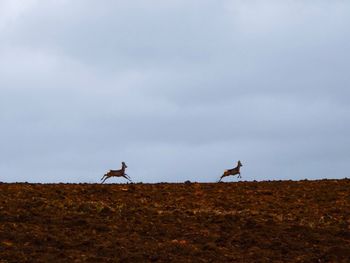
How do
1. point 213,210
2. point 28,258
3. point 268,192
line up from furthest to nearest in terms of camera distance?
point 268,192 < point 213,210 < point 28,258

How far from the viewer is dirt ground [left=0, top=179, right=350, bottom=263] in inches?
1042

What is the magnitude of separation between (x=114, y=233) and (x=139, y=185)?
8.83 m

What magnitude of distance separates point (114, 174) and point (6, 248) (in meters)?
18.5

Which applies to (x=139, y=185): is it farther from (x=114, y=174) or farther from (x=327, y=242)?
(x=327, y=242)

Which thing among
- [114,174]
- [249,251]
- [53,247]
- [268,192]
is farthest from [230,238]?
[114,174]

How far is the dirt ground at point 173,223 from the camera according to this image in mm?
26455

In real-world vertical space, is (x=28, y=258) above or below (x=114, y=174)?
A: below

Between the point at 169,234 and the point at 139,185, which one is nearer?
the point at 169,234

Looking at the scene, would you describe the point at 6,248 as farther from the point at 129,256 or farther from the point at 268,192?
the point at 268,192

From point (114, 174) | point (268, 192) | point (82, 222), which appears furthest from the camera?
point (114, 174)

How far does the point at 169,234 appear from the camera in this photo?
93.6 feet

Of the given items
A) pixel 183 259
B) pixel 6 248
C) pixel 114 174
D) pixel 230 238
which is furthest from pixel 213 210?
pixel 114 174

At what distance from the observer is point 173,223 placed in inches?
1176

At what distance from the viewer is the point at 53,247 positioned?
1043 inches
